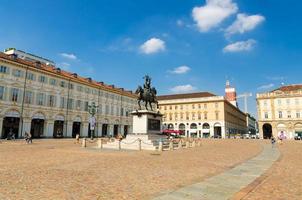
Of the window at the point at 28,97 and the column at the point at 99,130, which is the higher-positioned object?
the window at the point at 28,97

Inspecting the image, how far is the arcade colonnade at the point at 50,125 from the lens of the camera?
40.3 m

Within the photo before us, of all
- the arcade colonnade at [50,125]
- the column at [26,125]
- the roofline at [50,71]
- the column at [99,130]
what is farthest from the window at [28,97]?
the column at [99,130]

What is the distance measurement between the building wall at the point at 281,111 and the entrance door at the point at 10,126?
67187 millimetres

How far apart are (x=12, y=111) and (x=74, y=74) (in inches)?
709

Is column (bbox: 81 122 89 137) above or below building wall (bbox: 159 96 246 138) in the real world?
below

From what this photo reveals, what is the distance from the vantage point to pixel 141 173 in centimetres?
1017

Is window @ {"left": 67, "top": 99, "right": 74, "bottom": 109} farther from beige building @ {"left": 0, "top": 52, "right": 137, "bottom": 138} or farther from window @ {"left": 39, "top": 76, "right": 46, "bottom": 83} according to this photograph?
window @ {"left": 39, "top": 76, "right": 46, "bottom": 83}

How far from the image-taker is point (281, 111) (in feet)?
241

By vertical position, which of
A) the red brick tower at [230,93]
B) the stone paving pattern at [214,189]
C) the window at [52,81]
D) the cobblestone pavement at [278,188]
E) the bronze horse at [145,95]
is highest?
the red brick tower at [230,93]

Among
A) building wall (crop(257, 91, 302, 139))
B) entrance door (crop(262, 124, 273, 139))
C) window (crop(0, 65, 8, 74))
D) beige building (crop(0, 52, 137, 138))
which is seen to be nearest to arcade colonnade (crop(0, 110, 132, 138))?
beige building (crop(0, 52, 137, 138))

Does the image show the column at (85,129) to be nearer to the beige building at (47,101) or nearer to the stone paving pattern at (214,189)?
the beige building at (47,101)

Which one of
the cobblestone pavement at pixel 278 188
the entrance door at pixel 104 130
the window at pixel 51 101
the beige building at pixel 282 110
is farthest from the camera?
the beige building at pixel 282 110

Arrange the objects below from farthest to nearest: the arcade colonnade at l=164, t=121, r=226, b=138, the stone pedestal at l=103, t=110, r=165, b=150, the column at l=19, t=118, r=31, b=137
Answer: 1. the arcade colonnade at l=164, t=121, r=226, b=138
2. the column at l=19, t=118, r=31, b=137
3. the stone pedestal at l=103, t=110, r=165, b=150

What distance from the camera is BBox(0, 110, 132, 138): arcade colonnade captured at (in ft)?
132
